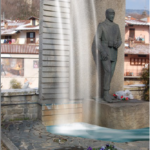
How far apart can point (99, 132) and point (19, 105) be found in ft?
7.90

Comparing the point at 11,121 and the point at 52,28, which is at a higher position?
the point at 52,28

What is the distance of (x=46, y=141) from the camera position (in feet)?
16.5

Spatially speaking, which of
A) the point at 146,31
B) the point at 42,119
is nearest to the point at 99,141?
the point at 42,119

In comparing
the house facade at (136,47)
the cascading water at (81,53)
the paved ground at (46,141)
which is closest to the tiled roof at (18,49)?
the house facade at (136,47)

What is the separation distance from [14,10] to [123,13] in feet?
10.6

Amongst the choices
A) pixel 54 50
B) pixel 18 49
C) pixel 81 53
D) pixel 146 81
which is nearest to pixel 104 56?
pixel 81 53

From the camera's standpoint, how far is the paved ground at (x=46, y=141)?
4.69m

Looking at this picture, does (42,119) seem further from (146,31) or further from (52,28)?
(146,31)

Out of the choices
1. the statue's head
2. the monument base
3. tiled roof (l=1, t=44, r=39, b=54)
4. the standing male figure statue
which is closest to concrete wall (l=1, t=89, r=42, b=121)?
the monument base

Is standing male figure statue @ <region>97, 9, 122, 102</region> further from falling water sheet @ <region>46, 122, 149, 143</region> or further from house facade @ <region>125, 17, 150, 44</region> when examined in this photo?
house facade @ <region>125, 17, 150, 44</region>

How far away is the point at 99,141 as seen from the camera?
16.5 ft

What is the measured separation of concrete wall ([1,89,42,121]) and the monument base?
1.64m

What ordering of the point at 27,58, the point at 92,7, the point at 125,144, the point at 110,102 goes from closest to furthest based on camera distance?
the point at 125,144 → the point at 110,102 → the point at 92,7 → the point at 27,58

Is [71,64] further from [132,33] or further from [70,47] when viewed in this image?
[132,33]
